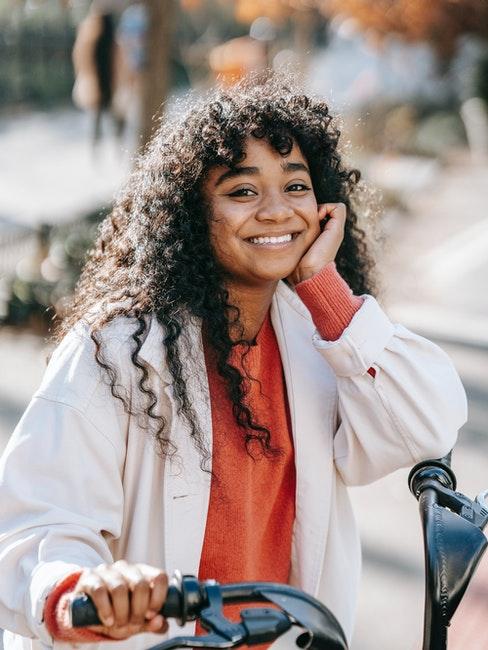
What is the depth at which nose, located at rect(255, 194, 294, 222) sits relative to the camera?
2.24 meters

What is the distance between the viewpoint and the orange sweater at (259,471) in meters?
2.17

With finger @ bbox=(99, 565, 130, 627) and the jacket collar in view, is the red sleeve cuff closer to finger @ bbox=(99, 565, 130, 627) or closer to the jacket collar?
the jacket collar

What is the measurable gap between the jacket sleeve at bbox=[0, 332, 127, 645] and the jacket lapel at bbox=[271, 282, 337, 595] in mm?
421

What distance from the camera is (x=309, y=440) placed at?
229cm

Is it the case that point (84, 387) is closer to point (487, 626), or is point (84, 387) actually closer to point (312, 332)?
point (312, 332)

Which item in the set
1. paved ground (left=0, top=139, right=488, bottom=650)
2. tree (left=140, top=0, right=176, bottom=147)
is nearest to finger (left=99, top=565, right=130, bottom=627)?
paved ground (left=0, top=139, right=488, bottom=650)

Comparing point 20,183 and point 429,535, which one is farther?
point 20,183

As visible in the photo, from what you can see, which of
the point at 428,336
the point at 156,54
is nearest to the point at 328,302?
the point at 428,336

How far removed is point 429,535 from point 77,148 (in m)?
14.6

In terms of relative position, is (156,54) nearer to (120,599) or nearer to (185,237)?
(185,237)

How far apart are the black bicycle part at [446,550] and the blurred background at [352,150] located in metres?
1.02

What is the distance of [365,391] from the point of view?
2.25 meters

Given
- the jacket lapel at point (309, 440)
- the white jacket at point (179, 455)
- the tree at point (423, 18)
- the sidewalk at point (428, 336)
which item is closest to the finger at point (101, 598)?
the white jacket at point (179, 455)

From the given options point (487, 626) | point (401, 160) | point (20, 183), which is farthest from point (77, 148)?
point (487, 626)
